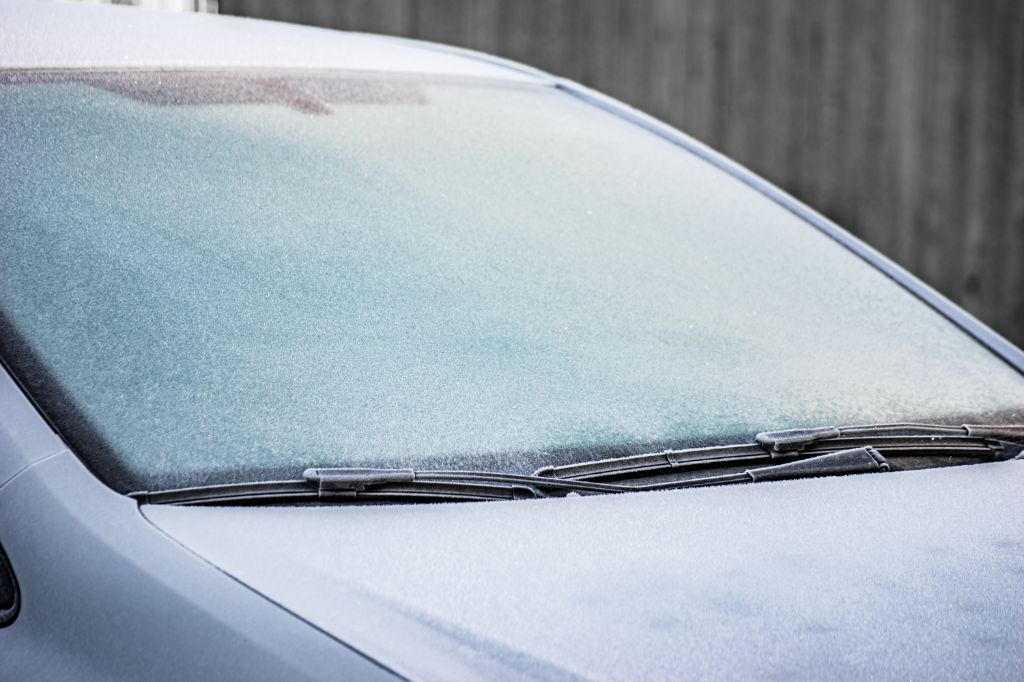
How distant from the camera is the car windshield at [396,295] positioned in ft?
5.06

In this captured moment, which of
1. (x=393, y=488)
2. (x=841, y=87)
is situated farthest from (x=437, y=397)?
(x=841, y=87)

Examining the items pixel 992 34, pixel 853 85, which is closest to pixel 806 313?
pixel 853 85

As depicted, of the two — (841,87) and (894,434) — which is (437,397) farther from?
(841,87)

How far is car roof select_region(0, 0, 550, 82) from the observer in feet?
6.49

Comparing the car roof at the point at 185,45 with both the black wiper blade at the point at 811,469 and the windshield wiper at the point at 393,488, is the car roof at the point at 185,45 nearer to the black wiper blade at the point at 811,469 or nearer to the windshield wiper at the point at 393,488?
the windshield wiper at the point at 393,488

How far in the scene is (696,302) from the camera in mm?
2008

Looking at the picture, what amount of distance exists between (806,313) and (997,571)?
75 cm

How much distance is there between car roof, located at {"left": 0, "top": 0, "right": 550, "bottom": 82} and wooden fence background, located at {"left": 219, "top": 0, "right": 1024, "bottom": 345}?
336 centimetres

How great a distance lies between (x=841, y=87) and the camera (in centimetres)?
626

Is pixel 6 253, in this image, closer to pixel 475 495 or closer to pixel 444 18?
pixel 475 495

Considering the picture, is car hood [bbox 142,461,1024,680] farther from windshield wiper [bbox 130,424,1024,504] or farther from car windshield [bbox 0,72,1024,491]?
car windshield [bbox 0,72,1024,491]

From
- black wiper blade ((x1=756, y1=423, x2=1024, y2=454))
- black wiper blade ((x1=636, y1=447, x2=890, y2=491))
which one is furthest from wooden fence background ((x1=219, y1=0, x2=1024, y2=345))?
black wiper blade ((x1=636, y1=447, x2=890, y2=491))

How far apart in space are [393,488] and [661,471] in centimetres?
34

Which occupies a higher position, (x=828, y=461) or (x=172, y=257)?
(x=172, y=257)
